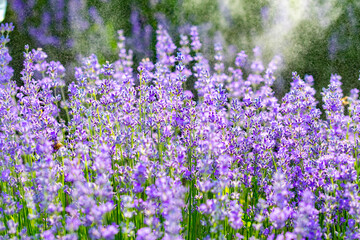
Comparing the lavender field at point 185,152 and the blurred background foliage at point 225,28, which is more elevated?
the blurred background foliage at point 225,28

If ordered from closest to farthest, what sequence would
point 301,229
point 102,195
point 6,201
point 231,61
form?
point 301,229, point 102,195, point 6,201, point 231,61

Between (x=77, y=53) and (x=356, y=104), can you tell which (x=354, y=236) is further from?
(x=77, y=53)

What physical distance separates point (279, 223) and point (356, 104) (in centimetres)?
124

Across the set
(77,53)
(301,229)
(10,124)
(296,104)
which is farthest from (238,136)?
(77,53)

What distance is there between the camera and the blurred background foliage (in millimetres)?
5238

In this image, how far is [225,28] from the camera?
207 inches

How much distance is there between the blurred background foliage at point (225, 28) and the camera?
17.2 ft

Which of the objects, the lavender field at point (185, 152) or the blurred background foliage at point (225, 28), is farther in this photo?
the blurred background foliage at point (225, 28)

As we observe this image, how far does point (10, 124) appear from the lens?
229 cm

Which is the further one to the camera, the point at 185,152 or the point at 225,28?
the point at 225,28

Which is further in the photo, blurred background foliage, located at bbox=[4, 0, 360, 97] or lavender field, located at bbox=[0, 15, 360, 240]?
blurred background foliage, located at bbox=[4, 0, 360, 97]

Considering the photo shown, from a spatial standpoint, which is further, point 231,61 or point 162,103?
point 231,61

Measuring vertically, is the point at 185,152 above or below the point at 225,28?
below

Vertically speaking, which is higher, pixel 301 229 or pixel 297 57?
pixel 297 57
